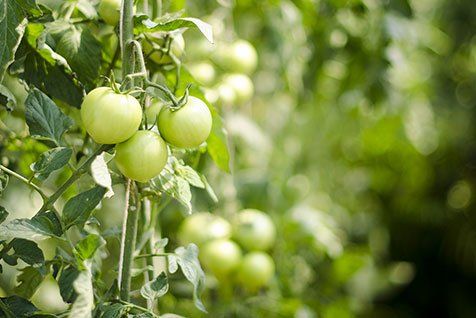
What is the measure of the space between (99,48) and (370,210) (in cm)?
187

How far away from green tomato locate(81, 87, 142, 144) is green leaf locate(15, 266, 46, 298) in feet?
0.65

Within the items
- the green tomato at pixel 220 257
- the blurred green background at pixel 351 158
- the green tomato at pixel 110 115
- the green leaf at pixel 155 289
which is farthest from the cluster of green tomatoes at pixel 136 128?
the green tomato at pixel 220 257

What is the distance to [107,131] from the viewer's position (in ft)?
2.01

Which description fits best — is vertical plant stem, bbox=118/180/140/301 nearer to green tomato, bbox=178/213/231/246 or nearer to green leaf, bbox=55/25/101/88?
green leaf, bbox=55/25/101/88

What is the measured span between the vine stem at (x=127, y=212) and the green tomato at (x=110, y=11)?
0.26 feet

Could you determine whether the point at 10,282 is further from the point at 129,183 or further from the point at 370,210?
the point at 370,210

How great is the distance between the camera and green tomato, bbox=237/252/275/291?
47.4 inches

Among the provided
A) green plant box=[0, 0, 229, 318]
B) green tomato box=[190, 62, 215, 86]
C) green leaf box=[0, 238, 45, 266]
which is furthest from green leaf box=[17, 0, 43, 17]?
green tomato box=[190, 62, 215, 86]

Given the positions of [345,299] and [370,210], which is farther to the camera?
[370,210]

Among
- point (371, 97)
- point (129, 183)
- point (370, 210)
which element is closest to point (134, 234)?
point (129, 183)

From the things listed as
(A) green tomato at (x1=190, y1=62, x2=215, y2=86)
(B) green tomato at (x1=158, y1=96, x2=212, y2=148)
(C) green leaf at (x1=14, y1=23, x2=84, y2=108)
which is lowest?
(B) green tomato at (x1=158, y1=96, x2=212, y2=148)

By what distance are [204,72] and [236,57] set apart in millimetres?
74

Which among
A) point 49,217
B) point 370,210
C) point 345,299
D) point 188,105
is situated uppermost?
point 370,210

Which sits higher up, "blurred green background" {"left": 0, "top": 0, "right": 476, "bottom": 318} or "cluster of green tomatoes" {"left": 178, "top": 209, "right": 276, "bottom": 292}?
"blurred green background" {"left": 0, "top": 0, "right": 476, "bottom": 318}
